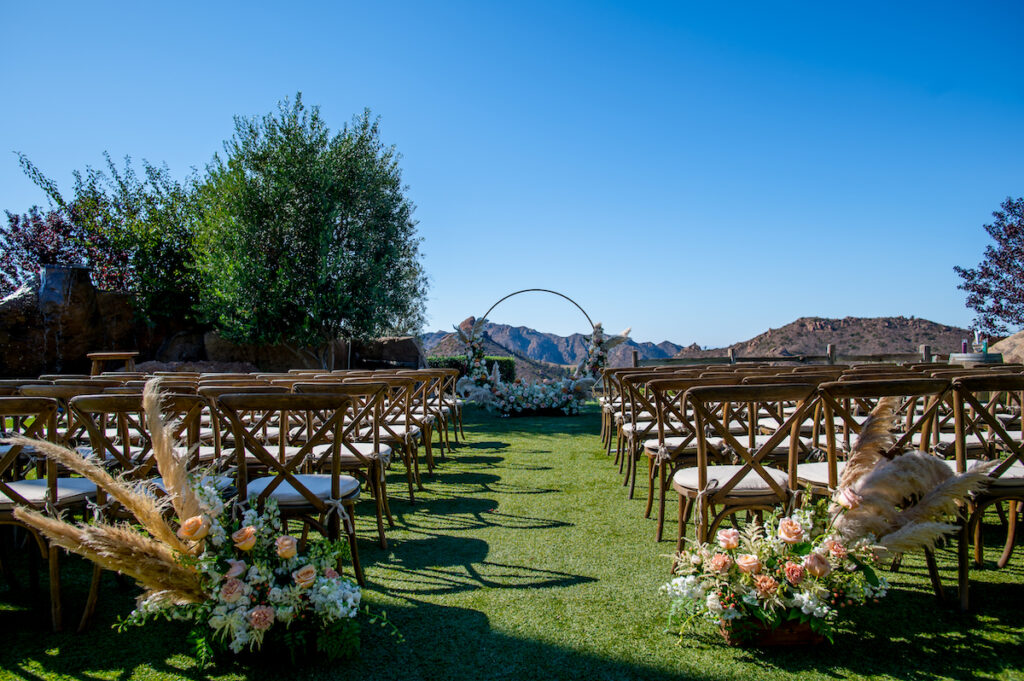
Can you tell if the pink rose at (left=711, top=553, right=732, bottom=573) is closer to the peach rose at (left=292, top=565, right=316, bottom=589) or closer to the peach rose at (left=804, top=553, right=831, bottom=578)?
the peach rose at (left=804, top=553, right=831, bottom=578)

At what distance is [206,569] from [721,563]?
183 centimetres

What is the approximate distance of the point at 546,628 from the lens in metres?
2.36

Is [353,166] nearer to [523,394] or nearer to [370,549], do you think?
[523,394]

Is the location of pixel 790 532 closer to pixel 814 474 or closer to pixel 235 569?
pixel 814 474

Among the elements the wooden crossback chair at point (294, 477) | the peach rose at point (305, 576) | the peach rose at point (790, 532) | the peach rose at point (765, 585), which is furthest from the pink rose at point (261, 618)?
the peach rose at point (790, 532)

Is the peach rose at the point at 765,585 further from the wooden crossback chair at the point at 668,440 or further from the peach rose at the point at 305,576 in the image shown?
the peach rose at the point at 305,576

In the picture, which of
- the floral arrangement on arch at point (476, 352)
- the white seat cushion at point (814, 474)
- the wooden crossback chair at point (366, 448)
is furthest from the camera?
the floral arrangement on arch at point (476, 352)

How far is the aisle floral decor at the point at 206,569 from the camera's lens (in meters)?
2.00

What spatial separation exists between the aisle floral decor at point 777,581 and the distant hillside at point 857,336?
20.0 meters

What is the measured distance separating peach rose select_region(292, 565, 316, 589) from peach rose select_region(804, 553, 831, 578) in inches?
69.0

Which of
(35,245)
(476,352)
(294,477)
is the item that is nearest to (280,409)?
(294,477)

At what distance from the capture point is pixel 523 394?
38.0ft

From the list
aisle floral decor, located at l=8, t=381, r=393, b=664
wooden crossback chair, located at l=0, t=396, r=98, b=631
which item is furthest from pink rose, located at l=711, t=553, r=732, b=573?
A: wooden crossback chair, located at l=0, t=396, r=98, b=631

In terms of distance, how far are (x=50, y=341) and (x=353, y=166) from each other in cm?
692
